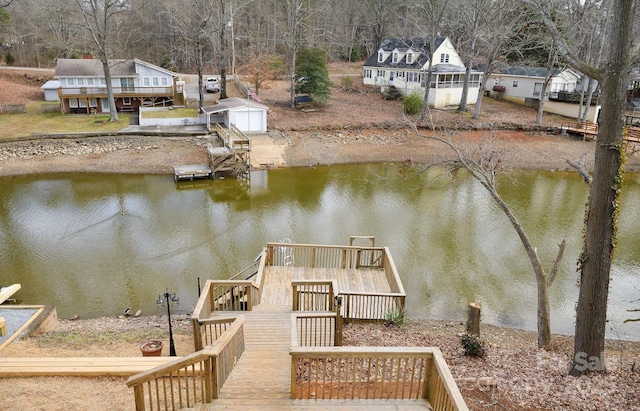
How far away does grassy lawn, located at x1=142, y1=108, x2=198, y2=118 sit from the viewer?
105 ft

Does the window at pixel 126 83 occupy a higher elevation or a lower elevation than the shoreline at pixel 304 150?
higher

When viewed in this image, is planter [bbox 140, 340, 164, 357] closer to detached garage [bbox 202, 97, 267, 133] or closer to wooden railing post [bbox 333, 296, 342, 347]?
wooden railing post [bbox 333, 296, 342, 347]

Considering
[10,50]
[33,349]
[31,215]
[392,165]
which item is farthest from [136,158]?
[10,50]

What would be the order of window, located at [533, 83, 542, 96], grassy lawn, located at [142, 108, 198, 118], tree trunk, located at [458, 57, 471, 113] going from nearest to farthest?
grassy lawn, located at [142, 108, 198, 118] → tree trunk, located at [458, 57, 471, 113] → window, located at [533, 83, 542, 96]

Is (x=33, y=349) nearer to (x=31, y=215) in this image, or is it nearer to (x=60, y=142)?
(x=31, y=215)

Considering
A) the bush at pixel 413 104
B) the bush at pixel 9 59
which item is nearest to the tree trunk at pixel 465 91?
the bush at pixel 413 104

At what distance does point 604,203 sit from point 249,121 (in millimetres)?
25403

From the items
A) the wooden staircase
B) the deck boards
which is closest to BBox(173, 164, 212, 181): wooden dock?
the deck boards

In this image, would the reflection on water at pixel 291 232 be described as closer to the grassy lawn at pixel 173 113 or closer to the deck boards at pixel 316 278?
the deck boards at pixel 316 278

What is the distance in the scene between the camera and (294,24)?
34031mm

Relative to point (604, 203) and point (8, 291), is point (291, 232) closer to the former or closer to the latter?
point (8, 291)

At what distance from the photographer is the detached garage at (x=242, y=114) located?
29.8 m

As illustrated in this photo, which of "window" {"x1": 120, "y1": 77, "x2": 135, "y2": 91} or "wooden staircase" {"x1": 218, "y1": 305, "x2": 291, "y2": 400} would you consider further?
"window" {"x1": 120, "y1": 77, "x2": 135, "y2": 91}

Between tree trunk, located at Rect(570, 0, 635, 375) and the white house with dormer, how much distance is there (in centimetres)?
2935
